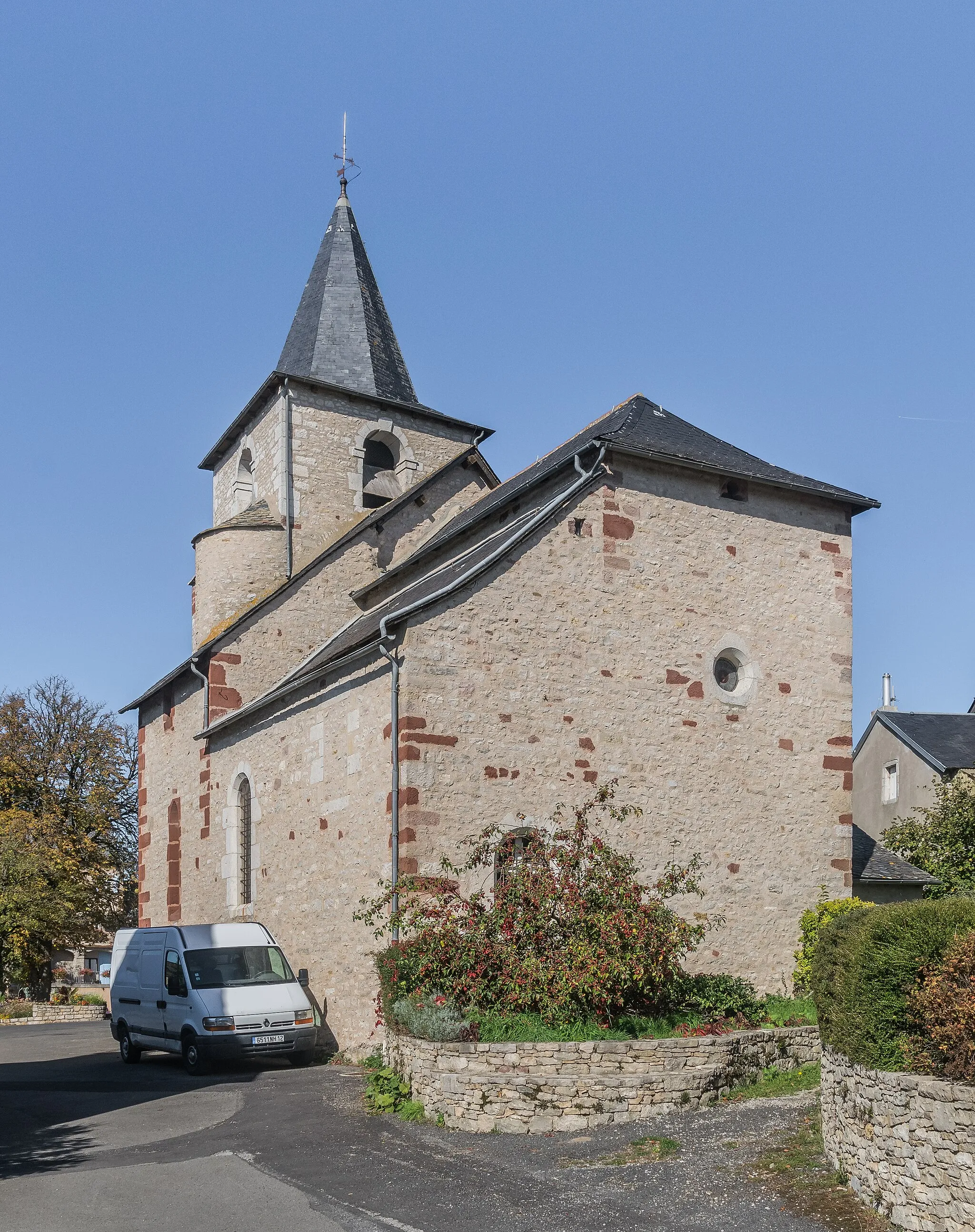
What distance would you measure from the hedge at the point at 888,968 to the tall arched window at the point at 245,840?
10733 mm

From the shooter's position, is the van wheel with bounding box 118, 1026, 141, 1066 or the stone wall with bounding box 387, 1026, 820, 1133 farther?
the van wheel with bounding box 118, 1026, 141, 1066

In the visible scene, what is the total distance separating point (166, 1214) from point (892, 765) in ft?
75.0

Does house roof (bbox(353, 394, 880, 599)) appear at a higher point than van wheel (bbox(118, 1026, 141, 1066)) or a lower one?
higher

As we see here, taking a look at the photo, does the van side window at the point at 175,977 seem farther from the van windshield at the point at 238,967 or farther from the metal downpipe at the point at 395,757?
the metal downpipe at the point at 395,757

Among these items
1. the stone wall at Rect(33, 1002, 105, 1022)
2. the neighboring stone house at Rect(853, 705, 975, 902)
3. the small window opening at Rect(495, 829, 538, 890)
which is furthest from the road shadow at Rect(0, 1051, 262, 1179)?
the neighboring stone house at Rect(853, 705, 975, 902)

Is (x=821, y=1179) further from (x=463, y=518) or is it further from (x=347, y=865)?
(x=463, y=518)

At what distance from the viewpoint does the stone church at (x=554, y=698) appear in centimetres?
1291

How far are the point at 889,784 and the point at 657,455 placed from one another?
51.4 ft

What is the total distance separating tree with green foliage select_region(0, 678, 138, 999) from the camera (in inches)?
1166

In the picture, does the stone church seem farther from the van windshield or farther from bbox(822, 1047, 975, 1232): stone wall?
bbox(822, 1047, 975, 1232): stone wall

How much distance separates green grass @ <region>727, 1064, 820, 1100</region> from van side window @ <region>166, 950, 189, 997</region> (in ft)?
20.5

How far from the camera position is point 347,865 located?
43.9 feet

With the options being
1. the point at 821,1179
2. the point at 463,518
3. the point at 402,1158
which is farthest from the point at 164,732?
the point at 821,1179

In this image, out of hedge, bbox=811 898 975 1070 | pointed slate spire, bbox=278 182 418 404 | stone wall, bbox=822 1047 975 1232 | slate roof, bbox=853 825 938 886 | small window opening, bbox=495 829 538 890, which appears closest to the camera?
stone wall, bbox=822 1047 975 1232
